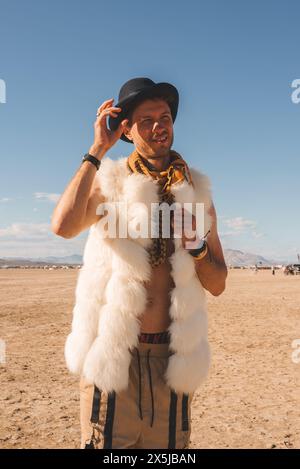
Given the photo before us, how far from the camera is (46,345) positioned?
10.7 meters

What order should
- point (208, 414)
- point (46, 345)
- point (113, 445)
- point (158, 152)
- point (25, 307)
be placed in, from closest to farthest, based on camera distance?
1. point (113, 445)
2. point (158, 152)
3. point (208, 414)
4. point (46, 345)
5. point (25, 307)

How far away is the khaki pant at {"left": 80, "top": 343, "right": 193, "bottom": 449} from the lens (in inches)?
88.5

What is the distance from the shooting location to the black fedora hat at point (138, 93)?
255cm

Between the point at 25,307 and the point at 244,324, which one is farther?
the point at 25,307

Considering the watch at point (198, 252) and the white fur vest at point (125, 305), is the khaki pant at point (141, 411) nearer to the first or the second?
the white fur vest at point (125, 305)

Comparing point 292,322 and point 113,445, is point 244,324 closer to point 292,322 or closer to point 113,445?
point 292,322

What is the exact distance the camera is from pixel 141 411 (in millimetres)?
2322

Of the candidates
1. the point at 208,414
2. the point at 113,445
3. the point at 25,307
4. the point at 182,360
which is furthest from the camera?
the point at 25,307

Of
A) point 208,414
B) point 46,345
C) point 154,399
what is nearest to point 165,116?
point 154,399

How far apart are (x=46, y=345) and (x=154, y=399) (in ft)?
29.3

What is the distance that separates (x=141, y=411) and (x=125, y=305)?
0.55 m

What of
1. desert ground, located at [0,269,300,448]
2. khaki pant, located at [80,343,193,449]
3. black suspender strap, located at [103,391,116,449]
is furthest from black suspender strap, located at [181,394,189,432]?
desert ground, located at [0,269,300,448]

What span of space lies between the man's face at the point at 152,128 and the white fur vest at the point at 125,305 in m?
0.19

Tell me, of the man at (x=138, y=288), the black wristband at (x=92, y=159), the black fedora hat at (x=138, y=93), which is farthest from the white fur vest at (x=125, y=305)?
the black fedora hat at (x=138, y=93)
